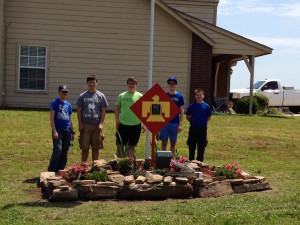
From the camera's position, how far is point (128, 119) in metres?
9.53

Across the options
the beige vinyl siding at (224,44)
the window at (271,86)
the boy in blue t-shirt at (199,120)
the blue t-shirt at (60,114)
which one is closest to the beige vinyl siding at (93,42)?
the beige vinyl siding at (224,44)

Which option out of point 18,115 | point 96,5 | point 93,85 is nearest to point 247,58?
point 96,5

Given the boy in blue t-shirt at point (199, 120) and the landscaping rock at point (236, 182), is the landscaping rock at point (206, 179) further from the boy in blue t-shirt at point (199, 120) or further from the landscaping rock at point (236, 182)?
the boy in blue t-shirt at point (199, 120)

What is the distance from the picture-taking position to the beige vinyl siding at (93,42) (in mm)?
19828

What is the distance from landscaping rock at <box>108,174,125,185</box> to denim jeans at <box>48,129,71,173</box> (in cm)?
151

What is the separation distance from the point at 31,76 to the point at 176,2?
7.19m

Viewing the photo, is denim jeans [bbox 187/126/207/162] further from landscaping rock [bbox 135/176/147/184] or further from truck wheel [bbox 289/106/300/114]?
truck wheel [bbox 289/106/300/114]

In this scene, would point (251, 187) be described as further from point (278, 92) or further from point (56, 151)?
point (278, 92)

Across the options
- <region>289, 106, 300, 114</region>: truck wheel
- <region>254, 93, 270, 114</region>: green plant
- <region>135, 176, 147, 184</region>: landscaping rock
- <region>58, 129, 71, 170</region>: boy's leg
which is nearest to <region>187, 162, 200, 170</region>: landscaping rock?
<region>135, 176, 147, 184</region>: landscaping rock

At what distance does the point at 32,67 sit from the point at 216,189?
43.8ft

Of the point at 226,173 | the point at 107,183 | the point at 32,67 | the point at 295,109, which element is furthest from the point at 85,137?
the point at 295,109

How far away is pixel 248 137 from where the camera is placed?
49.3 ft

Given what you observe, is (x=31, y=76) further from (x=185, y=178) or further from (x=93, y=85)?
(x=185, y=178)

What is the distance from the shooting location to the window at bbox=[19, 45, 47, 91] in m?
A: 20.0
